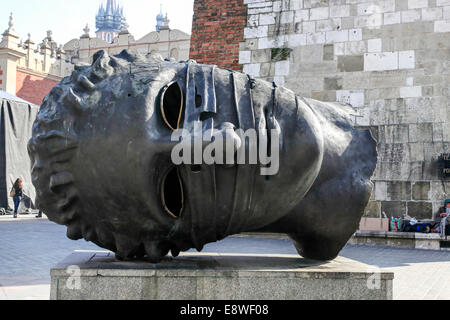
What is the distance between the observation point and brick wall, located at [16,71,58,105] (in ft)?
104

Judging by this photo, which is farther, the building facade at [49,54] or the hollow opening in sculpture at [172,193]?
the building facade at [49,54]

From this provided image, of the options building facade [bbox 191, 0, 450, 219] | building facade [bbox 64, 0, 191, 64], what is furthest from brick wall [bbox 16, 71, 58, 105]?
building facade [bbox 191, 0, 450, 219]

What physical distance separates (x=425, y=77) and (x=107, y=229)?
7.80 meters

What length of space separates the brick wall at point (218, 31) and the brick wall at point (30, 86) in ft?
76.8

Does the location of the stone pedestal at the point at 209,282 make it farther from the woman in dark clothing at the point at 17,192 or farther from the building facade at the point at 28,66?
the building facade at the point at 28,66

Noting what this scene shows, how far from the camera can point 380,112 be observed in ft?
31.5

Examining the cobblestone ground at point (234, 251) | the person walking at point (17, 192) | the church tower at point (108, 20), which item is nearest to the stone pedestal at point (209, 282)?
the cobblestone ground at point (234, 251)

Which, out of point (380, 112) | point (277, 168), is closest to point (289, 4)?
point (380, 112)

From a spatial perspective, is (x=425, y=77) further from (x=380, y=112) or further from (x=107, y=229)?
(x=107, y=229)

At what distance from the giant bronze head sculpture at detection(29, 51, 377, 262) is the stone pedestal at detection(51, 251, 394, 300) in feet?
0.73

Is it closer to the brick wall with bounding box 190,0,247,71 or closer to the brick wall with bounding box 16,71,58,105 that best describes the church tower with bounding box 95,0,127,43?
the brick wall with bounding box 16,71,58,105

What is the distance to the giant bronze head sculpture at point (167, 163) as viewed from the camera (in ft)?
9.83

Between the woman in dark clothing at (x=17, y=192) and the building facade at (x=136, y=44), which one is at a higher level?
the building facade at (x=136, y=44)

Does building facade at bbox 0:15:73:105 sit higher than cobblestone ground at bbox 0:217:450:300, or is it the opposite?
building facade at bbox 0:15:73:105
